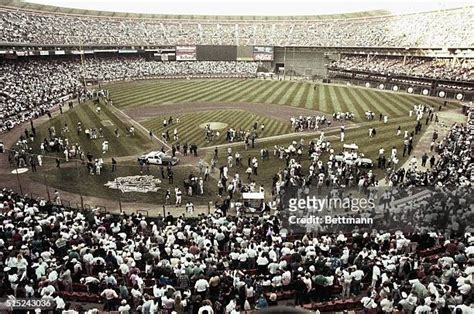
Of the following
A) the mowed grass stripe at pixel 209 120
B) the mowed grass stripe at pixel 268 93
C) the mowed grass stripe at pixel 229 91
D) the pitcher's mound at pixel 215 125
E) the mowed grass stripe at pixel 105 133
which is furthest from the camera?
the mowed grass stripe at pixel 229 91

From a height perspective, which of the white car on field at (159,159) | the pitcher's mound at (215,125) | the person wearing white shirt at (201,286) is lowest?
the white car on field at (159,159)

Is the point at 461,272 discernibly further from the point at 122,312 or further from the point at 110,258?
the point at 110,258

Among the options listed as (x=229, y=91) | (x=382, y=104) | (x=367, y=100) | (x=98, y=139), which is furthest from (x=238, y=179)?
(x=229, y=91)

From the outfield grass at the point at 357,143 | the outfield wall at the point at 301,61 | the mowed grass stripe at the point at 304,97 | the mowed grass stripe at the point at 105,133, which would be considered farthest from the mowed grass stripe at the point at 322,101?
the outfield wall at the point at 301,61

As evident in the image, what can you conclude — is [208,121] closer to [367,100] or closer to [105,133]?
[105,133]

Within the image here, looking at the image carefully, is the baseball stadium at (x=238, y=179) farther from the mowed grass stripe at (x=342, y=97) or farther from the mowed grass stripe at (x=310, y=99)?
the mowed grass stripe at (x=310, y=99)

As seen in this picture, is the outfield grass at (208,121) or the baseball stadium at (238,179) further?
the outfield grass at (208,121)

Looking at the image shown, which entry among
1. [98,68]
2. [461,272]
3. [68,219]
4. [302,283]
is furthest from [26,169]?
[98,68]

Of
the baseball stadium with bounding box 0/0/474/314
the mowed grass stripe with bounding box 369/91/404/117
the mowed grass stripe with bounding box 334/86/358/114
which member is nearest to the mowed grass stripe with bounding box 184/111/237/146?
the baseball stadium with bounding box 0/0/474/314
